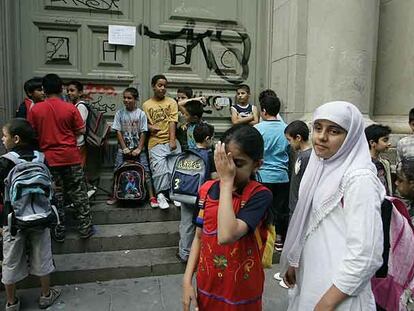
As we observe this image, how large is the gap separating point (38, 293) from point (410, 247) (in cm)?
348

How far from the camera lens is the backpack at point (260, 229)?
1.92 m

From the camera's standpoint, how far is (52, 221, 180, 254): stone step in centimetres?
446

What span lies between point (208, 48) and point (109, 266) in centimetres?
372

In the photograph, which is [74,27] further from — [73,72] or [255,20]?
→ [255,20]

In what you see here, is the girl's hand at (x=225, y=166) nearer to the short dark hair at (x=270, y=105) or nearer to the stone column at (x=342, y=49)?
the short dark hair at (x=270, y=105)

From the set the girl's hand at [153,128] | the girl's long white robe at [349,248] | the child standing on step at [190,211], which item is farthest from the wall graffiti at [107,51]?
the girl's long white robe at [349,248]

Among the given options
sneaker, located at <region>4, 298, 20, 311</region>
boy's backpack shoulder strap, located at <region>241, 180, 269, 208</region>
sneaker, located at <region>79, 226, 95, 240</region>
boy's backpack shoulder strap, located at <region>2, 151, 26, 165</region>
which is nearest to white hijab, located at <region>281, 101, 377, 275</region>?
boy's backpack shoulder strap, located at <region>241, 180, 269, 208</region>

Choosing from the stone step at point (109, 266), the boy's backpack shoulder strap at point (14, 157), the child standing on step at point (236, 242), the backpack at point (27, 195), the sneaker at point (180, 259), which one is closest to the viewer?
the child standing on step at point (236, 242)

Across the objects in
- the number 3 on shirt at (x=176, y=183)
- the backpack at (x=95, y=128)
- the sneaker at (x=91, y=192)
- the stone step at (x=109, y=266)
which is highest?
the backpack at (x=95, y=128)

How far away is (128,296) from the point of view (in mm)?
3828

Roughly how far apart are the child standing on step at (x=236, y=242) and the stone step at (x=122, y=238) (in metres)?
2.73

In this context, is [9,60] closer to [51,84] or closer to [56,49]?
[56,49]

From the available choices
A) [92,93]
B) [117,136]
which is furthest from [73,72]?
[117,136]

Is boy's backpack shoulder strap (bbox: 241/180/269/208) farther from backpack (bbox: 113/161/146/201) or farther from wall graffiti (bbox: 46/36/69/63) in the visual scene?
wall graffiti (bbox: 46/36/69/63)
